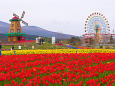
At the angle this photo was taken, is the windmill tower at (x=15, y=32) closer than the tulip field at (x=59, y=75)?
No

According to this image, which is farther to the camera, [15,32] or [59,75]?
[15,32]

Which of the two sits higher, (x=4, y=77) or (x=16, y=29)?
(x=16, y=29)

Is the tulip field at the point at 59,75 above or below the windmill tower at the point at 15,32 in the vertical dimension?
below

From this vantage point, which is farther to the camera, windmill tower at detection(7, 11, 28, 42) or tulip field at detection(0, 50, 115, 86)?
windmill tower at detection(7, 11, 28, 42)

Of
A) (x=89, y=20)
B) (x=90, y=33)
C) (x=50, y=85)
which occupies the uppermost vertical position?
(x=89, y=20)

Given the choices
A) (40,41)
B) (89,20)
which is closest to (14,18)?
(40,41)

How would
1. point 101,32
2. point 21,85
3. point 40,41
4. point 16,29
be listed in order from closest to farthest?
point 21,85
point 40,41
point 101,32
point 16,29

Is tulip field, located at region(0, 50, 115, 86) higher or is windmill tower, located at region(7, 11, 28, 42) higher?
windmill tower, located at region(7, 11, 28, 42)

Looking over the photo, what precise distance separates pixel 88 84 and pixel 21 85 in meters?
1.59

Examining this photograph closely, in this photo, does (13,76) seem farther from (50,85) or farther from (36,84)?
(50,85)

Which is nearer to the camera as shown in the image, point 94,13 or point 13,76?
point 13,76

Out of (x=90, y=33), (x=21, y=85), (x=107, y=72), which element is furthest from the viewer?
(x=90, y=33)

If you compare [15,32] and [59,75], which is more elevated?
[15,32]

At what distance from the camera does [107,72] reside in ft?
16.5
